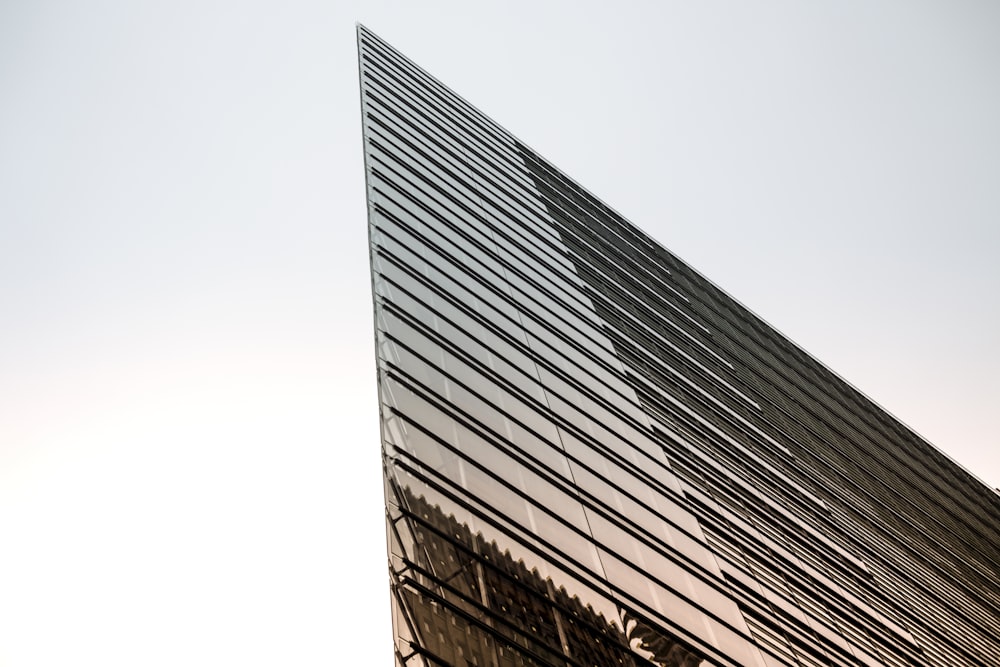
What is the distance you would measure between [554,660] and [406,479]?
2377mm

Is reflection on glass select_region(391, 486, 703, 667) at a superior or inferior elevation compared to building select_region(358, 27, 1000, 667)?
inferior

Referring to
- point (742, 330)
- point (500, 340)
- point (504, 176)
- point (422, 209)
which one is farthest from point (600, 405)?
point (742, 330)

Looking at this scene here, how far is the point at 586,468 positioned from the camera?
39.0 feet

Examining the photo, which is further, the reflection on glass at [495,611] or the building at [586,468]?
the building at [586,468]

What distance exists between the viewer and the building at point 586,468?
889 centimetres

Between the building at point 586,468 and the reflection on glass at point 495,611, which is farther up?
the building at point 586,468

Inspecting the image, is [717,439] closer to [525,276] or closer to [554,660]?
[525,276]

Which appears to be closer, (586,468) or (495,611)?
(495,611)

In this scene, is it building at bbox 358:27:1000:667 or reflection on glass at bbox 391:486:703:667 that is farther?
building at bbox 358:27:1000:667

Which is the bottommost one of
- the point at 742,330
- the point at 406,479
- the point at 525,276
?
the point at 406,479

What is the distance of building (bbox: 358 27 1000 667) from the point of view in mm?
8891

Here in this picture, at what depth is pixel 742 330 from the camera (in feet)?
106

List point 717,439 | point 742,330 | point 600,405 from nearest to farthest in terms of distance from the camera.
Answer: point 600,405 < point 717,439 < point 742,330

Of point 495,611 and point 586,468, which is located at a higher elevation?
point 586,468
